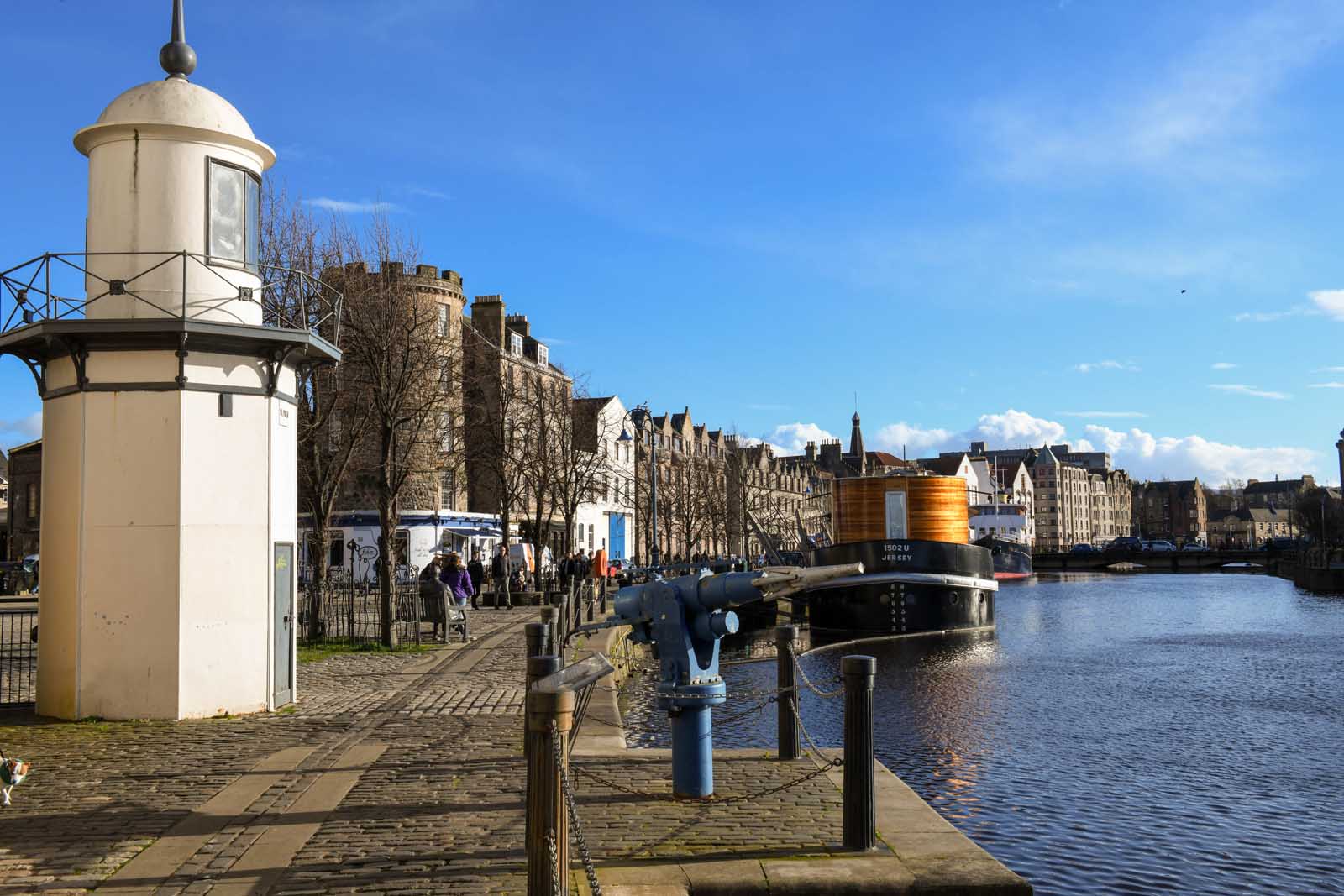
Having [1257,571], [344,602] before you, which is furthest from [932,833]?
[1257,571]

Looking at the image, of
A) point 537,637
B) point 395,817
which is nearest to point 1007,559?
point 537,637

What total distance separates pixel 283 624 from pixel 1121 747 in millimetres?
10441

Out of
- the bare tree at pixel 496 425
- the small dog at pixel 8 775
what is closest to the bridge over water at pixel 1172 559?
the bare tree at pixel 496 425

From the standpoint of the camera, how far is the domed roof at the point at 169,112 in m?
12.9

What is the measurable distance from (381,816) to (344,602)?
28.1 meters

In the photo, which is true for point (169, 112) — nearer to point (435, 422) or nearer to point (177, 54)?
point (177, 54)

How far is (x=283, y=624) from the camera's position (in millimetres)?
13703

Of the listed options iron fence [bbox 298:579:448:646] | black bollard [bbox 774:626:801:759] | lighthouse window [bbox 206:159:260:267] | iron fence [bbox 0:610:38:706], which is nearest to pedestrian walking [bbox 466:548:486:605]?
iron fence [bbox 298:579:448:646]

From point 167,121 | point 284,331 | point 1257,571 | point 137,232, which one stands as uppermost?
point 167,121

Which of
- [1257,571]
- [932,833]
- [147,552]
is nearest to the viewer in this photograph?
[932,833]

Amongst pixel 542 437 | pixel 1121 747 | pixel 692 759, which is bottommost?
pixel 1121 747

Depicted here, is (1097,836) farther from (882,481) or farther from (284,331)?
(882,481)

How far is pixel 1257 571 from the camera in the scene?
4050 inches

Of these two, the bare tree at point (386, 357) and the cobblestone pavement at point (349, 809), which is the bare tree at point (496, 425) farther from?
the cobblestone pavement at point (349, 809)
